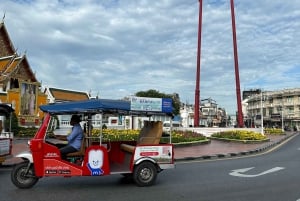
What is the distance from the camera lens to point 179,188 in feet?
30.1

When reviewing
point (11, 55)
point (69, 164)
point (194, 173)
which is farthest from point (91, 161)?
point (11, 55)

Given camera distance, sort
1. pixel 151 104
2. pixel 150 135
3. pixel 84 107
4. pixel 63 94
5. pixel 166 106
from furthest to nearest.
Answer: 1. pixel 63 94
2. pixel 150 135
3. pixel 166 106
4. pixel 151 104
5. pixel 84 107

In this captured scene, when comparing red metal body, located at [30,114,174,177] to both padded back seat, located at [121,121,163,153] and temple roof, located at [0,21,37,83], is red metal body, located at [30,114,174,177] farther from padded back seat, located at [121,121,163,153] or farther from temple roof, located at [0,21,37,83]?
temple roof, located at [0,21,37,83]

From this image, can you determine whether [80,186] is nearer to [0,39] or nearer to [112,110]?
[112,110]

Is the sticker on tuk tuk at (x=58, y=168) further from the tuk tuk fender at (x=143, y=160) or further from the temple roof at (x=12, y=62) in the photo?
the temple roof at (x=12, y=62)

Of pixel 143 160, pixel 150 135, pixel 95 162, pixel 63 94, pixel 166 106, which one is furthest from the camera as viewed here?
pixel 63 94

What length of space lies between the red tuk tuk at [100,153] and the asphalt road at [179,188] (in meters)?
0.37

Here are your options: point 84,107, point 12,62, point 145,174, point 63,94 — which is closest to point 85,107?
point 84,107

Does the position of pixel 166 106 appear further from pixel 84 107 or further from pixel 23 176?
pixel 23 176

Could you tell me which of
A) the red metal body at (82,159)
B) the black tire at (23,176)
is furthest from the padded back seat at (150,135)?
the black tire at (23,176)

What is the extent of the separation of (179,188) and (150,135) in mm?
1778

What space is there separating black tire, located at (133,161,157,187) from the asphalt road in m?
0.19

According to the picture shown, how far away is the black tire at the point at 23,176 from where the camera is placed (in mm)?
8781

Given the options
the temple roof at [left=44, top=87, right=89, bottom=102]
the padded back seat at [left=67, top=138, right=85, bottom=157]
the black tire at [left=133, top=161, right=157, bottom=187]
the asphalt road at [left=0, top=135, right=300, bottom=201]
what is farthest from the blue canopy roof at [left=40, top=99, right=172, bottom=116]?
the temple roof at [left=44, top=87, right=89, bottom=102]
